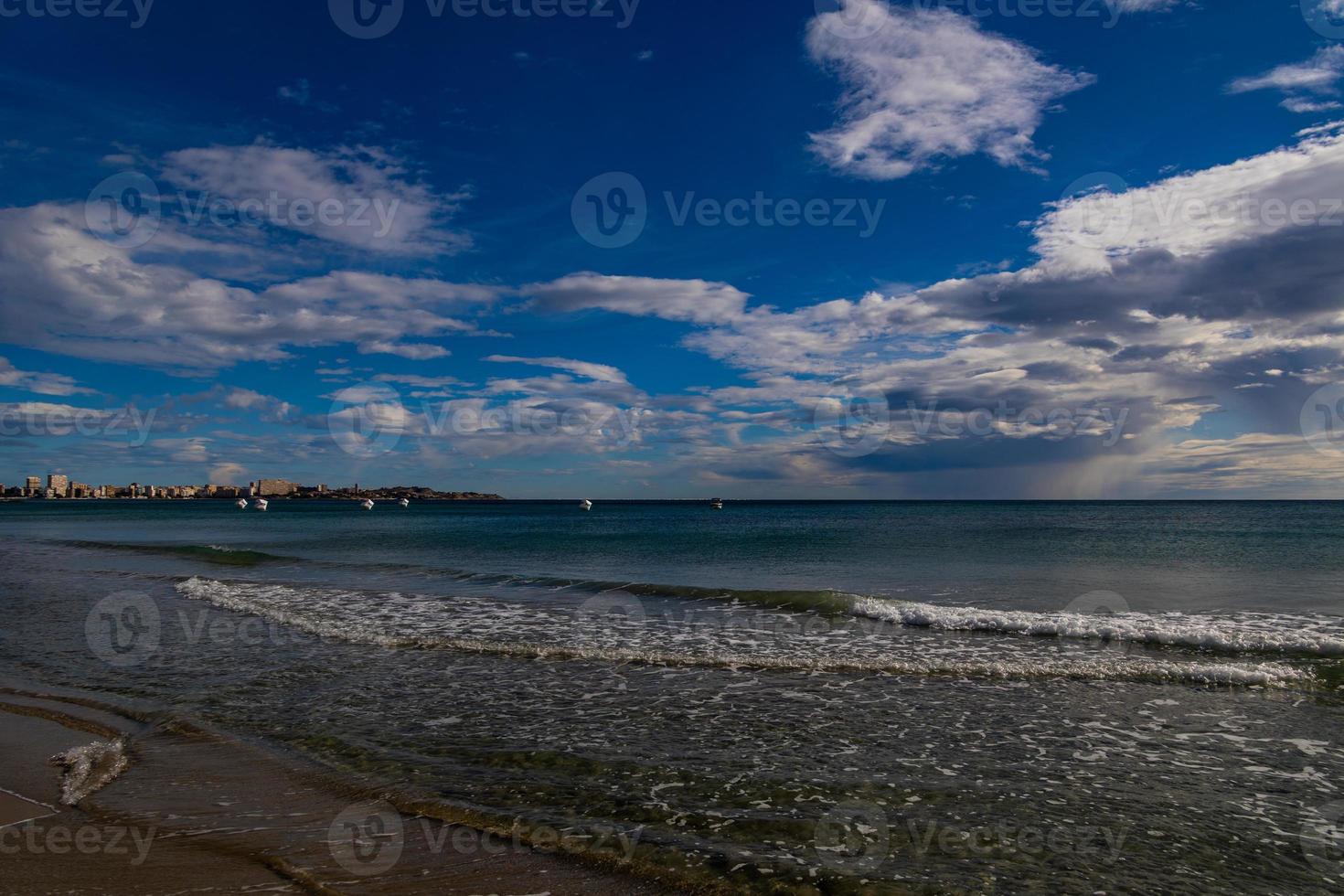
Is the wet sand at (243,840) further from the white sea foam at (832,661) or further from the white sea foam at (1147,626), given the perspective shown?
the white sea foam at (1147,626)

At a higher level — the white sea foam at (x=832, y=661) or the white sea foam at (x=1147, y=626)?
the white sea foam at (x=1147, y=626)

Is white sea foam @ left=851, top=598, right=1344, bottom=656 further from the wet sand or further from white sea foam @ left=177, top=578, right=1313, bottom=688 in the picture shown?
the wet sand

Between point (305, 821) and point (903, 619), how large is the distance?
1485cm

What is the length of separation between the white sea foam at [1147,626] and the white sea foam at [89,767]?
1572 centimetres

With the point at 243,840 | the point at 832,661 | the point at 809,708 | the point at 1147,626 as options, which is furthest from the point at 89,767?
the point at 1147,626

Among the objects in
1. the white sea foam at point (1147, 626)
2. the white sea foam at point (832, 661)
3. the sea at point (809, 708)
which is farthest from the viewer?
the white sea foam at point (1147, 626)

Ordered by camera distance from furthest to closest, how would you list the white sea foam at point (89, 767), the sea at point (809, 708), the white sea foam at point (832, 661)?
the white sea foam at point (832, 661), the white sea foam at point (89, 767), the sea at point (809, 708)

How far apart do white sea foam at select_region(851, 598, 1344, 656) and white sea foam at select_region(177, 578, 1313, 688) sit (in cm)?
191

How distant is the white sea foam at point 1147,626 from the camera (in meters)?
15.0

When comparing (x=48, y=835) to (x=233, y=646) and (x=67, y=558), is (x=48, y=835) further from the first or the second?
(x=67, y=558)

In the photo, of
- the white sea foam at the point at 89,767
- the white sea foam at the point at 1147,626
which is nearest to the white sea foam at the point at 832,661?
the white sea foam at the point at 1147,626

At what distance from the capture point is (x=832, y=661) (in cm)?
1398

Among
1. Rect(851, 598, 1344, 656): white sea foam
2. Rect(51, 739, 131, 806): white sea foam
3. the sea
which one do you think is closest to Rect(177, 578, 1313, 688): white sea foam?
the sea

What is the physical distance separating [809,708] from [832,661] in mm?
3342
